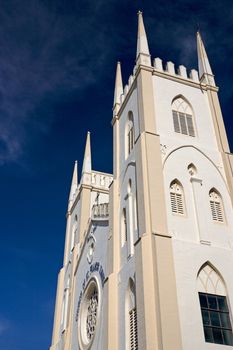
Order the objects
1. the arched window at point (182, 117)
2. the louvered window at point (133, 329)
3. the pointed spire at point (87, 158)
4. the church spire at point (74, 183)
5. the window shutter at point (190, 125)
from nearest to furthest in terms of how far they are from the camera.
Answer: the louvered window at point (133, 329) → the arched window at point (182, 117) → the window shutter at point (190, 125) → the pointed spire at point (87, 158) → the church spire at point (74, 183)

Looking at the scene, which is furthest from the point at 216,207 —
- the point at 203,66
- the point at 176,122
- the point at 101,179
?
the point at 101,179

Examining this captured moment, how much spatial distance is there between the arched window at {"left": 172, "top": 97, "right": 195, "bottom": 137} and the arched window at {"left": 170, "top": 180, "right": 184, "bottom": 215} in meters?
3.15

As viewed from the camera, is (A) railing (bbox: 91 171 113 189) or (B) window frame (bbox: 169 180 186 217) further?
(A) railing (bbox: 91 171 113 189)

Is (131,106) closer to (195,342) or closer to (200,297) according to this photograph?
(200,297)

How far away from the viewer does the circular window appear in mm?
19172

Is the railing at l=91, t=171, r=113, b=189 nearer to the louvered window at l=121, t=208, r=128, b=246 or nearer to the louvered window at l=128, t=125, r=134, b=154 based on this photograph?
the louvered window at l=128, t=125, r=134, b=154

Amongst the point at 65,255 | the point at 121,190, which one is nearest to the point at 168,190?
the point at 121,190

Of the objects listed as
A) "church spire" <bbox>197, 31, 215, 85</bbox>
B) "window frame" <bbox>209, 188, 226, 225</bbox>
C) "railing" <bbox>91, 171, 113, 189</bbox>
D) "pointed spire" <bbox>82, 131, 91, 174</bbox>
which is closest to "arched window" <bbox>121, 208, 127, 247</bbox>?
"window frame" <bbox>209, 188, 226, 225</bbox>

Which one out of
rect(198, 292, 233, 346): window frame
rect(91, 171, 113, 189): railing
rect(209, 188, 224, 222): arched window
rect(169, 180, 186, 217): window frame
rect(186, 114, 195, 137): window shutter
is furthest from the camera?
rect(91, 171, 113, 189): railing

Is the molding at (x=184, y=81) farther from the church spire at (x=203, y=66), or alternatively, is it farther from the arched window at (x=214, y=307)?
the arched window at (x=214, y=307)

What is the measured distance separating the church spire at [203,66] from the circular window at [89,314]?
1192 cm

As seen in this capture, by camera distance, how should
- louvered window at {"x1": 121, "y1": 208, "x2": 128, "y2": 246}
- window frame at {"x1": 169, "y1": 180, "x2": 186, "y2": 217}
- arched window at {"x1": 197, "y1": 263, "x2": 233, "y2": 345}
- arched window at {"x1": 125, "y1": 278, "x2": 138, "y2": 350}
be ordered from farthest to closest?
louvered window at {"x1": 121, "y1": 208, "x2": 128, "y2": 246} → window frame at {"x1": 169, "y1": 180, "x2": 186, "y2": 217} → arched window at {"x1": 125, "y1": 278, "x2": 138, "y2": 350} → arched window at {"x1": 197, "y1": 263, "x2": 233, "y2": 345}

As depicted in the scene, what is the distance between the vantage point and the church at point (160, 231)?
502 inches

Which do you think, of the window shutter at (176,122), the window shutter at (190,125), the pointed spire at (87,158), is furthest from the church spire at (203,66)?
the pointed spire at (87,158)
